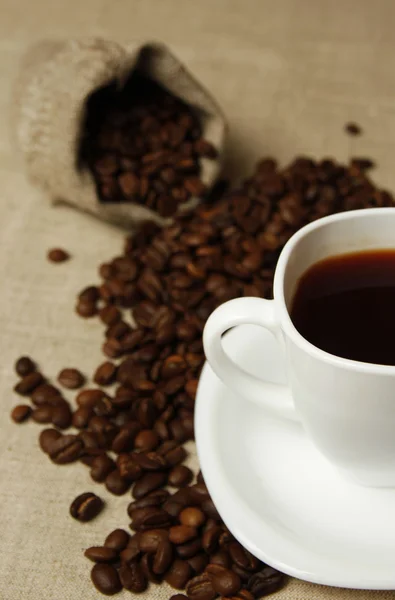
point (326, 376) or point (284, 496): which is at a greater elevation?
point (326, 376)

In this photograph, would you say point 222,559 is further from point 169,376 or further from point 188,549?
point 169,376

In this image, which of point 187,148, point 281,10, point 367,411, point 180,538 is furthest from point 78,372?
point 281,10

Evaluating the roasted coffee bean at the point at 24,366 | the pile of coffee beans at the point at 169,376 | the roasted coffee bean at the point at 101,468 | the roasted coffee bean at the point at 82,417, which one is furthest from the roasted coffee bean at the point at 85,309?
the roasted coffee bean at the point at 101,468

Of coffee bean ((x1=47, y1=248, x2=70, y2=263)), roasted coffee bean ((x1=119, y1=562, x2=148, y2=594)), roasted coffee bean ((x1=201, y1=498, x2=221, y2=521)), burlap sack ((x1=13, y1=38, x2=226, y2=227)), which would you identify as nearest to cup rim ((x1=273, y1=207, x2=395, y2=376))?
→ roasted coffee bean ((x1=201, y1=498, x2=221, y2=521))

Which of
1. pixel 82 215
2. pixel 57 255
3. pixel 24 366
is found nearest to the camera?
pixel 24 366

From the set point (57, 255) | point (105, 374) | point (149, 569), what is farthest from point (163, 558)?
point (57, 255)
